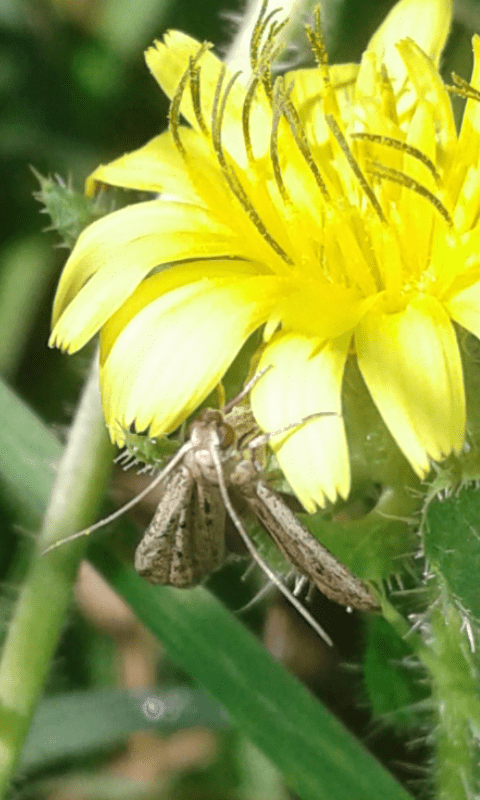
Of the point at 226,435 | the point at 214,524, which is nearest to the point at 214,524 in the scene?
the point at 214,524

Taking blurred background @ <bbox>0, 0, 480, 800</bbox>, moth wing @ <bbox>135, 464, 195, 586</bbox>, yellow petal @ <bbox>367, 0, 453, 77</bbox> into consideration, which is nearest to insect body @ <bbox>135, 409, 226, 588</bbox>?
moth wing @ <bbox>135, 464, 195, 586</bbox>

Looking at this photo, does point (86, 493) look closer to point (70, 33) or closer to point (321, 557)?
point (321, 557)

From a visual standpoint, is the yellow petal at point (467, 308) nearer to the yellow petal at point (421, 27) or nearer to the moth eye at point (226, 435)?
the moth eye at point (226, 435)

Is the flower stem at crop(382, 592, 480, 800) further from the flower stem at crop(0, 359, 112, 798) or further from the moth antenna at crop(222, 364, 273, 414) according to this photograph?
the flower stem at crop(0, 359, 112, 798)

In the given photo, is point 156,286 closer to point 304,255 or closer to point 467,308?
point 304,255

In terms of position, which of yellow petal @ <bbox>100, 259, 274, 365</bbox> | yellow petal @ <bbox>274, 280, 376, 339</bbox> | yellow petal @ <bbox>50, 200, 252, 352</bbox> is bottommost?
yellow petal @ <bbox>274, 280, 376, 339</bbox>

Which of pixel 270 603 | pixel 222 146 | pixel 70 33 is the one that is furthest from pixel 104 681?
pixel 70 33

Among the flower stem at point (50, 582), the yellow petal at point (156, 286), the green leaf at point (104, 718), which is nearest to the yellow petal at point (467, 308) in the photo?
the yellow petal at point (156, 286)
